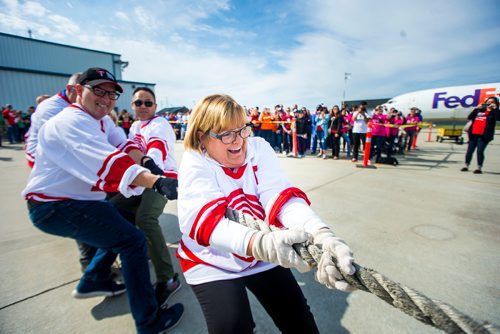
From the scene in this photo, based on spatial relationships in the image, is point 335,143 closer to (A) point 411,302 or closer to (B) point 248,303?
(B) point 248,303

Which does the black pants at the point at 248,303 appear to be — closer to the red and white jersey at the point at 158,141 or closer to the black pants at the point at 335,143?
the red and white jersey at the point at 158,141

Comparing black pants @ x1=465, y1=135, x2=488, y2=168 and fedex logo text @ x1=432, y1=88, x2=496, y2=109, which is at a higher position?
fedex logo text @ x1=432, y1=88, x2=496, y2=109

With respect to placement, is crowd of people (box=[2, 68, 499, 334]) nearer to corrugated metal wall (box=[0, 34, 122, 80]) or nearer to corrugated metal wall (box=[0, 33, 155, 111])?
corrugated metal wall (box=[0, 33, 155, 111])

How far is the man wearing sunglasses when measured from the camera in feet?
6.86

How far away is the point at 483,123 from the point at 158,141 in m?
7.91

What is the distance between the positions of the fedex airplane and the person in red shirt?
19.6 m

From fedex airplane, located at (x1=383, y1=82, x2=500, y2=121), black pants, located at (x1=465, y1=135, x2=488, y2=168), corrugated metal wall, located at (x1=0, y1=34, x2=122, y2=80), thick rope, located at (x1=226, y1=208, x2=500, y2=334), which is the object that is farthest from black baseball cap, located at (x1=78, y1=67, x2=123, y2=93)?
corrugated metal wall, located at (x1=0, y1=34, x2=122, y2=80)

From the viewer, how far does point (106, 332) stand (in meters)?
1.74

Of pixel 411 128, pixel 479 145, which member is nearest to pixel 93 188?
pixel 479 145

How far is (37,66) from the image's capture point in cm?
2366

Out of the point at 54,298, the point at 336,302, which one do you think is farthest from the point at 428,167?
the point at 54,298

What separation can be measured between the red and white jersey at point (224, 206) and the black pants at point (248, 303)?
55mm

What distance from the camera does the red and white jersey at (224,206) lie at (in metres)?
1.14

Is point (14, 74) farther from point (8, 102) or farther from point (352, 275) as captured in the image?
point (352, 275)
